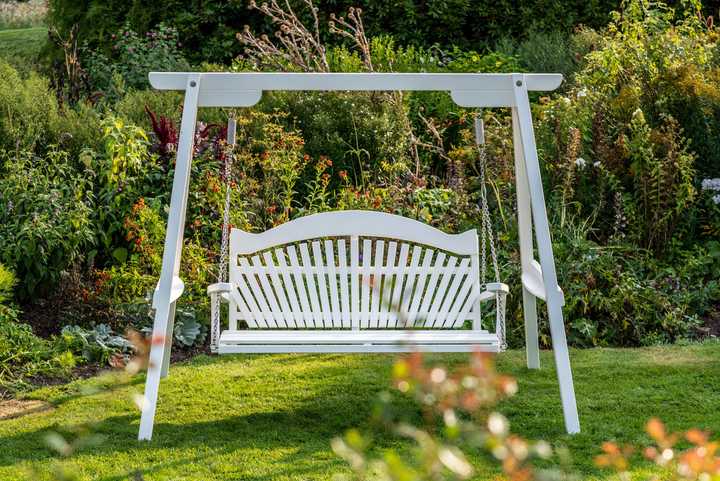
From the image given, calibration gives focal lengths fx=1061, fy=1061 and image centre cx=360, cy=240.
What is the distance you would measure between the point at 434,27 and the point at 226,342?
791 cm

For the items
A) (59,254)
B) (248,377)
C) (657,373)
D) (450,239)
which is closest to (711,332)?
(657,373)

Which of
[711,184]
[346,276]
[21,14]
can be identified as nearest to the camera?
[346,276]

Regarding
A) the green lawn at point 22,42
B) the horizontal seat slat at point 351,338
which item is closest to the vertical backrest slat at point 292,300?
the horizontal seat slat at point 351,338

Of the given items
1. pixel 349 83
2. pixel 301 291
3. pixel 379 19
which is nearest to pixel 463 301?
pixel 301 291

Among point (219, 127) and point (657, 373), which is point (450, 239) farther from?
point (219, 127)

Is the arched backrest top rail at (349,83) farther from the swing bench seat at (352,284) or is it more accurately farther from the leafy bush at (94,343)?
the leafy bush at (94,343)

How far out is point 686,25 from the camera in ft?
27.1

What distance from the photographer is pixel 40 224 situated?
5.84 metres

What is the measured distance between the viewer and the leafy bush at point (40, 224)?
19.3ft

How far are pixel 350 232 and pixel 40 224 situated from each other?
1.81 m

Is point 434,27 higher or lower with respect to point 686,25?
higher

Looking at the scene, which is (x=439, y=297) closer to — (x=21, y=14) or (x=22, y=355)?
(x=22, y=355)

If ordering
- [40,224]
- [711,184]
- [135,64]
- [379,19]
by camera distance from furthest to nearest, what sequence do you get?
1. [379,19]
2. [135,64]
3. [711,184]
4. [40,224]

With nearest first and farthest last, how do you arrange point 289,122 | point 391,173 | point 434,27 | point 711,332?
point 711,332 → point 391,173 → point 289,122 → point 434,27
